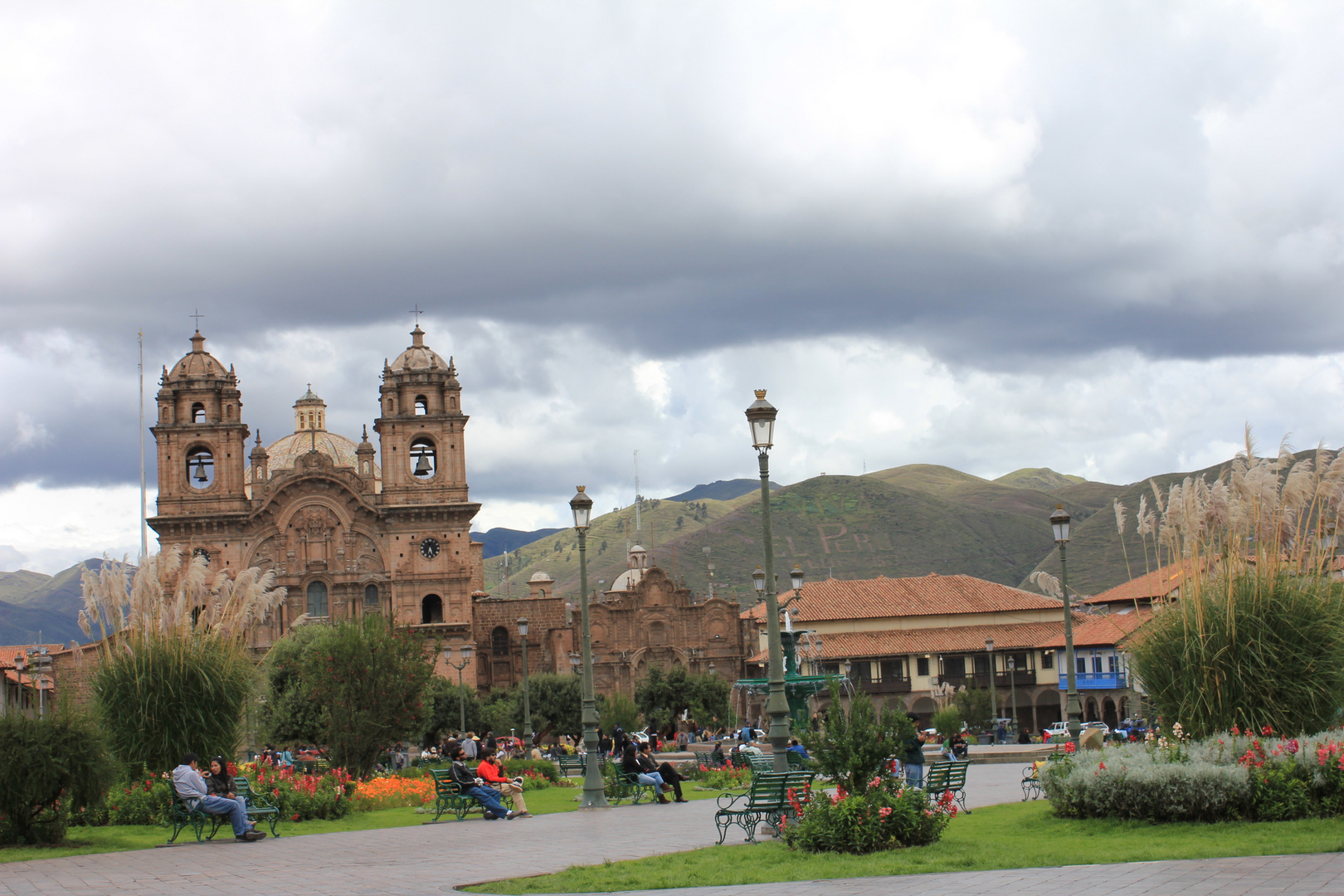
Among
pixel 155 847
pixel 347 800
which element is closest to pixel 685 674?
pixel 347 800

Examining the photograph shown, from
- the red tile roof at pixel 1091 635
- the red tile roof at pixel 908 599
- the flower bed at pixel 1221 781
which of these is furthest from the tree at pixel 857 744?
the red tile roof at pixel 908 599

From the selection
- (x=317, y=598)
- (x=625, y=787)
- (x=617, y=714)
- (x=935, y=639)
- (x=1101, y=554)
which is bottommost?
(x=617, y=714)

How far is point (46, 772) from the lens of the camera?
50.8 feet

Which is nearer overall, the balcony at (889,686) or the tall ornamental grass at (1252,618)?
the tall ornamental grass at (1252,618)

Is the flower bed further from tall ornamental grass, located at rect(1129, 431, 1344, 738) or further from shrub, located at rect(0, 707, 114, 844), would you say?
shrub, located at rect(0, 707, 114, 844)

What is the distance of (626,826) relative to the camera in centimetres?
1733

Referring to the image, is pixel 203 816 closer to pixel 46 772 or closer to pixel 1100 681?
pixel 46 772

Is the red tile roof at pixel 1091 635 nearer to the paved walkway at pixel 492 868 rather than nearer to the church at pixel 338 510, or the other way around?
the church at pixel 338 510

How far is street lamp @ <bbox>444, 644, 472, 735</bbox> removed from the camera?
150 feet

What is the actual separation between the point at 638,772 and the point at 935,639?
49.2m

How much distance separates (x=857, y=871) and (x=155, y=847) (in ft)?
29.4

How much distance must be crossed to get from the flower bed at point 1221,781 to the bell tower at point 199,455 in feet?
188

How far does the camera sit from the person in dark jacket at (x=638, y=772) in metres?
21.6

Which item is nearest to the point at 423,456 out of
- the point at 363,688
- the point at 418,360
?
the point at 418,360
